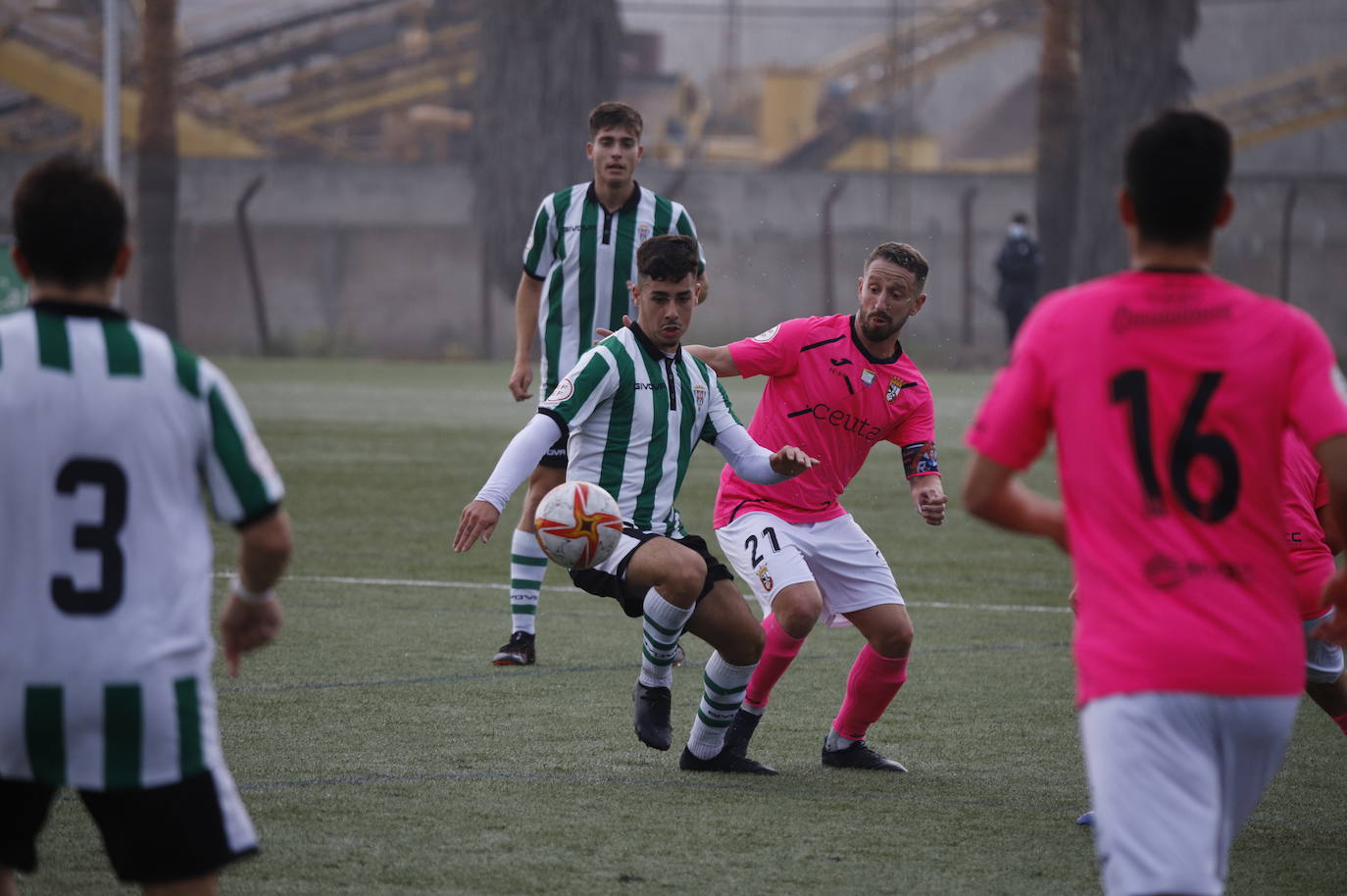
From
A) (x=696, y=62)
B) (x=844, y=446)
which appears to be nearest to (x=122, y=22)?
(x=696, y=62)

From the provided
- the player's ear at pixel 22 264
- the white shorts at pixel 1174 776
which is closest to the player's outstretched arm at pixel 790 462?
the white shorts at pixel 1174 776

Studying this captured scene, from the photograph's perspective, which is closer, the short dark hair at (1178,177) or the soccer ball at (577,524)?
the short dark hair at (1178,177)

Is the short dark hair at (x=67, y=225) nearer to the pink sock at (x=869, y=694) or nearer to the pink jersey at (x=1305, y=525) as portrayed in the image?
the pink sock at (x=869, y=694)

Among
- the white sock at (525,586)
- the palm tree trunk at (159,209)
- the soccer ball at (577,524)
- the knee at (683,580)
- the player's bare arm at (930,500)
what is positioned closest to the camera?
the soccer ball at (577,524)

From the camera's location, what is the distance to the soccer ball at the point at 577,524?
16.4ft

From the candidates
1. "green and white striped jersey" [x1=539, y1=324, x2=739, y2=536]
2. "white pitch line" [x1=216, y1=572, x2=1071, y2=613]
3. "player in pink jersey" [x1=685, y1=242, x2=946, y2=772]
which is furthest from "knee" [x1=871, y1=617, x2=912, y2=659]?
"white pitch line" [x1=216, y1=572, x2=1071, y2=613]

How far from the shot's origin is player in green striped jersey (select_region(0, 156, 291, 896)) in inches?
106

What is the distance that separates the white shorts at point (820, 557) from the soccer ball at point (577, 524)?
18.5 inches

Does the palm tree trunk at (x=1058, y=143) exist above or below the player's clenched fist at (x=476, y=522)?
above

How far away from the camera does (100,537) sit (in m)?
2.72

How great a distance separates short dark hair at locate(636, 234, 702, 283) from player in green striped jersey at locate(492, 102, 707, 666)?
6.61 ft

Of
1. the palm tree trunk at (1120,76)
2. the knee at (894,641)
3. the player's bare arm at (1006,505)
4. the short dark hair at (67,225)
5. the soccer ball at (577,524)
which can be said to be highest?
the palm tree trunk at (1120,76)

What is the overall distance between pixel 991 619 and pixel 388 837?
453cm

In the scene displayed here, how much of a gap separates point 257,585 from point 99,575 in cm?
29
